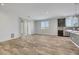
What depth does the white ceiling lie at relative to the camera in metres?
1.55

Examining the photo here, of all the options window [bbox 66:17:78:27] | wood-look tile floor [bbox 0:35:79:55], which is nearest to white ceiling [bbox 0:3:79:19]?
window [bbox 66:17:78:27]

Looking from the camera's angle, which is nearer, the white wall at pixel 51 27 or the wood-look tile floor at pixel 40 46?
the wood-look tile floor at pixel 40 46

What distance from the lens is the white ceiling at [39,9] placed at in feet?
5.09

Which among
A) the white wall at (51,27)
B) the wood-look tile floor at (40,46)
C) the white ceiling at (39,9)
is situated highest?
the white ceiling at (39,9)

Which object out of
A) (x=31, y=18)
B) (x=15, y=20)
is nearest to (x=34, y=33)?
(x=31, y=18)

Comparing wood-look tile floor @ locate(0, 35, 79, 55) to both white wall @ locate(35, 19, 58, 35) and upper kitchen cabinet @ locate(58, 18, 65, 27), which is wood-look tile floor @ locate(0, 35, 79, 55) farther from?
upper kitchen cabinet @ locate(58, 18, 65, 27)

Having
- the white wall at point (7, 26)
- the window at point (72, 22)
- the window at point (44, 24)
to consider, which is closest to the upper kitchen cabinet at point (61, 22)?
the window at point (72, 22)

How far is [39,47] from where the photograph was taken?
5.33 ft

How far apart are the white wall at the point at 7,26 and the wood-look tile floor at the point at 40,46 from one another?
99 mm

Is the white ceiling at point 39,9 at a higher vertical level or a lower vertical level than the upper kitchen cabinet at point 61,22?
higher

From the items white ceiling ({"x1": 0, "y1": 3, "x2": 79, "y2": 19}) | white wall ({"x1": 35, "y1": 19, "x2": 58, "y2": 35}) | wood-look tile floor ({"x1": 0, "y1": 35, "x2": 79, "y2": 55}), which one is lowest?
wood-look tile floor ({"x1": 0, "y1": 35, "x2": 79, "y2": 55})

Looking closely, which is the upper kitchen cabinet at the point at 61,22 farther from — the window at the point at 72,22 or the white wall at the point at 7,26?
the white wall at the point at 7,26

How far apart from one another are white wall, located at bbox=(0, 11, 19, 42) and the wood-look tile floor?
0.33 ft
